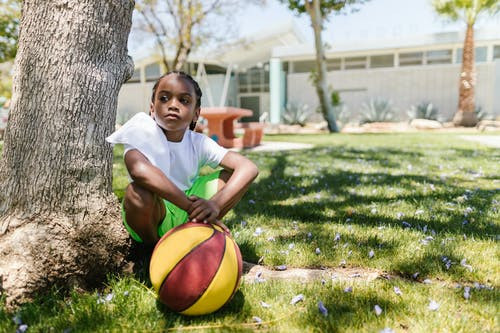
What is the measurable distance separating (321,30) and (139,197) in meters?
18.4

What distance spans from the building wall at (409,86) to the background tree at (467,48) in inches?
132

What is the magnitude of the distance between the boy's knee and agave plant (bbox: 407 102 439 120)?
82.2 ft

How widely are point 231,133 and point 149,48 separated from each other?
51.5 feet

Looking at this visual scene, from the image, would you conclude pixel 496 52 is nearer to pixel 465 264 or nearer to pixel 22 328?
pixel 465 264

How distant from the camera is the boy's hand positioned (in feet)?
8.05

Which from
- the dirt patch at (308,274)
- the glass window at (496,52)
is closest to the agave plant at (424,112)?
the glass window at (496,52)

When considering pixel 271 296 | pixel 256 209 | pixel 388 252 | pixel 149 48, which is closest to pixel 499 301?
pixel 388 252

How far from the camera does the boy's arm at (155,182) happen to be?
94.7 inches

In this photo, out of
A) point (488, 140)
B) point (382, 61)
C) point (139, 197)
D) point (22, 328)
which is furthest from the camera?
point (382, 61)

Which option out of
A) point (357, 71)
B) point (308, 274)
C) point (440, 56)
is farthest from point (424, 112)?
point (308, 274)

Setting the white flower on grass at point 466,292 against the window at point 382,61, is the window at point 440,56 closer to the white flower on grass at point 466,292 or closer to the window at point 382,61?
the window at point 382,61

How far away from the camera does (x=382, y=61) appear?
95.9 feet

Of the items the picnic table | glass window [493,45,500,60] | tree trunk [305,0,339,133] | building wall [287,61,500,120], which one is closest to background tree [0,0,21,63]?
the picnic table

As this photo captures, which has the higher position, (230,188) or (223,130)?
(230,188)
